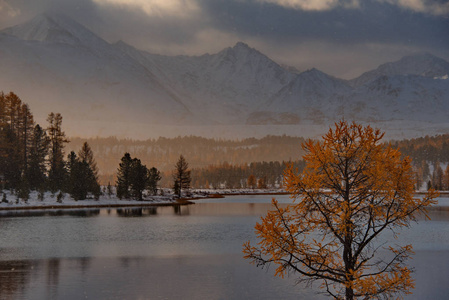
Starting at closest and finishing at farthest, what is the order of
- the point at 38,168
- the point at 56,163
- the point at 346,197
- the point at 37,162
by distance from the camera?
the point at 346,197
the point at 37,162
the point at 38,168
the point at 56,163

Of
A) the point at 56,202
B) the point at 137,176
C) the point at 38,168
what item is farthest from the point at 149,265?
the point at 137,176

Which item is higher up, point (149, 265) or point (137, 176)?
point (137, 176)

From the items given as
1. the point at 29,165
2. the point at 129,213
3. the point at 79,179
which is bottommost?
the point at 129,213

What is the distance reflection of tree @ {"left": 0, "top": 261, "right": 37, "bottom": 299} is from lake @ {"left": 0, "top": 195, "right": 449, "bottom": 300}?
0.06 meters

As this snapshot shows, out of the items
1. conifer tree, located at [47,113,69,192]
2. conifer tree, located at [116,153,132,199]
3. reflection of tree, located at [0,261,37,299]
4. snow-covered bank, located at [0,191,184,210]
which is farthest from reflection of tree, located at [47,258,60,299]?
conifer tree, located at [116,153,132,199]

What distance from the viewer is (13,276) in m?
38.8

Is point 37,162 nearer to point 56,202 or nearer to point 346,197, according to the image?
point 56,202

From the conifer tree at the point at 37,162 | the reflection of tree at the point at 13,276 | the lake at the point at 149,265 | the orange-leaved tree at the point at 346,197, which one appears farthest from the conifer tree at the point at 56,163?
the orange-leaved tree at the point at 346,197

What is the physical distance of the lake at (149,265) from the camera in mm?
34125

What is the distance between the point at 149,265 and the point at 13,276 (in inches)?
448

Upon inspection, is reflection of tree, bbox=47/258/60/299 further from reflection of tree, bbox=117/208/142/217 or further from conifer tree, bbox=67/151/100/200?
conifer tree, bbox=67/151/100/200

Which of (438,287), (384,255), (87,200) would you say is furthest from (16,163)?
(438,287)

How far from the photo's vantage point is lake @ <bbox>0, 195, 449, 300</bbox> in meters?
34.1

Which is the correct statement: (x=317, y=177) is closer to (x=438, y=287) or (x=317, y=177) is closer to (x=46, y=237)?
(x=438, y=287)
